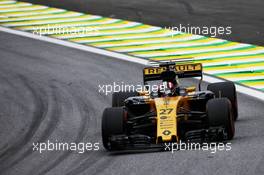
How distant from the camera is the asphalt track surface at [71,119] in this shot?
13.0m

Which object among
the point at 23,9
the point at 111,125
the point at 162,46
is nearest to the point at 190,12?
the point at 162,46

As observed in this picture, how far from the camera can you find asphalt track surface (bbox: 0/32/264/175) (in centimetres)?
1304

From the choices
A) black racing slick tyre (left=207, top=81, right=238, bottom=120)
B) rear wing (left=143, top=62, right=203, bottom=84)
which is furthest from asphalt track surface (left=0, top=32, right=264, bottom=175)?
rear wing (left=143, top=62, right=203, bottom=84)

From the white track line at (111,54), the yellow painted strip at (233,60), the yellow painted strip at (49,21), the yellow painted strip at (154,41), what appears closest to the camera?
Answer: the white track line at (111,54)

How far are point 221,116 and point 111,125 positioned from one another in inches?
77.8

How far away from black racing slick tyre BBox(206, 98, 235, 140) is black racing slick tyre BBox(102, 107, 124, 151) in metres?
1.58

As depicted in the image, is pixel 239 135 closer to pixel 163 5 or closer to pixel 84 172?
pixel 84 172

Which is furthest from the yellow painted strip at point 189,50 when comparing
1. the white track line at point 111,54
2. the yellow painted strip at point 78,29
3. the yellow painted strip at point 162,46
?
the yellow painted strip at point 78,29

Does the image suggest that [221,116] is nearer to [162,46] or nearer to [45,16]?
[162,46]

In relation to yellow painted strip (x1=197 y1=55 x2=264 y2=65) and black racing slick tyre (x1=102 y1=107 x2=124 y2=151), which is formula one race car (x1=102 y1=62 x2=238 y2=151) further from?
yellow painted strip (x1=197 y1=55 x2=264 y2=65)

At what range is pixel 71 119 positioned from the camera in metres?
A: 17.3

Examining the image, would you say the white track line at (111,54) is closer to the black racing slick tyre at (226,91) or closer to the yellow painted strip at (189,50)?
the yellow painted strip at (189,50)

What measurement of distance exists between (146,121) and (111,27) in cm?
1338

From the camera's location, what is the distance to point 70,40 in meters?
26.7
